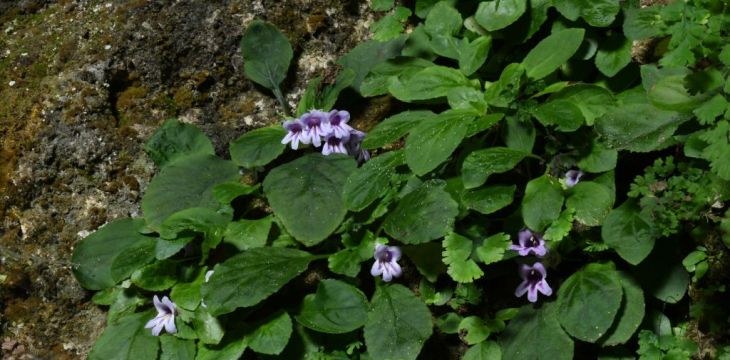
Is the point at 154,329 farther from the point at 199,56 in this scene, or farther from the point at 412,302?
the point at 199,56

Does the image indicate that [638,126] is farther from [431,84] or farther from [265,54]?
[265,54]

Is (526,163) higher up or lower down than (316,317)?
higher up

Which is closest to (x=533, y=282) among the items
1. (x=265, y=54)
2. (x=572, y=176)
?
(x=572, y=176)

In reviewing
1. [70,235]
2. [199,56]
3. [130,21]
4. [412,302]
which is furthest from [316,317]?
[130,21]

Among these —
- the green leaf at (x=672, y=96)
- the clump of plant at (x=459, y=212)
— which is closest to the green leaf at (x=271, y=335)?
the clump of plant at (x=459, y=212)

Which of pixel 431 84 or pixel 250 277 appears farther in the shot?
pixel 431 84

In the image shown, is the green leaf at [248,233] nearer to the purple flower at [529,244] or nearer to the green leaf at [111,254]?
the green leaf at [111,254]
